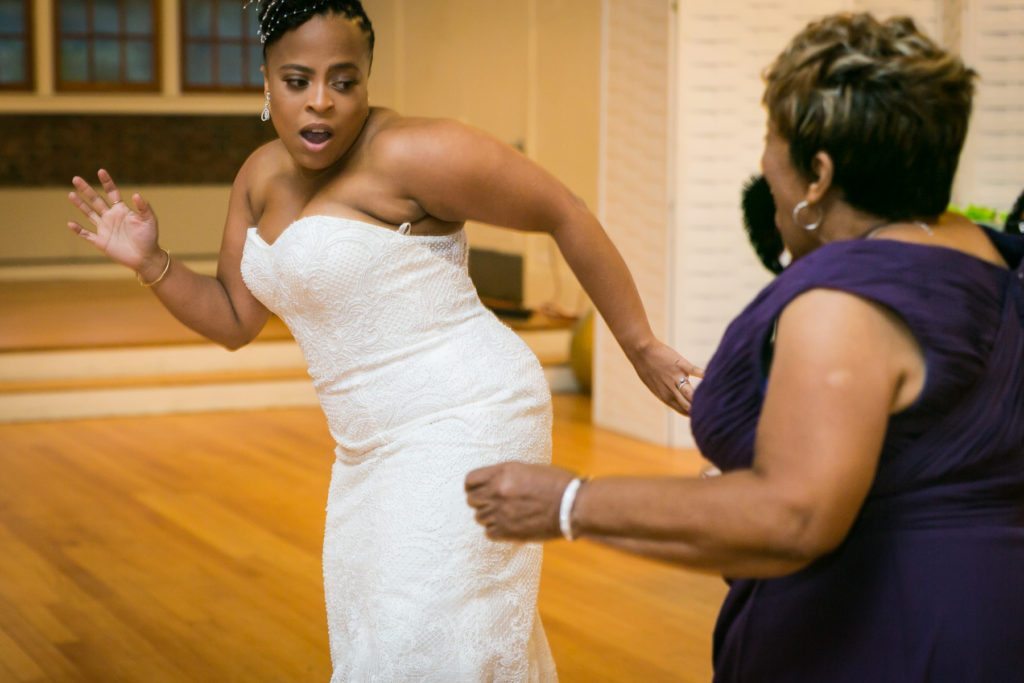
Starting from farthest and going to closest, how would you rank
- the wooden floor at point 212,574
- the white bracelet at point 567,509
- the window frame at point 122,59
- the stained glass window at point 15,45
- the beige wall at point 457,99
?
the window frame at point 122,59 → the stained glass window at point 15,45 → the beige wall at point 457,99 → the wooden floor at point 212,574 → the white bracelet at point 567,509

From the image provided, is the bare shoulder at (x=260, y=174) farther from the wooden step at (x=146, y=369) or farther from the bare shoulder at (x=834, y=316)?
the wooden step at (x=146, y=369)

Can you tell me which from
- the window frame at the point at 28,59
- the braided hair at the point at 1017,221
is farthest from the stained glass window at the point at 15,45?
the braided hair at the point at 1017,221

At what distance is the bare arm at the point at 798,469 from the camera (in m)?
1.39

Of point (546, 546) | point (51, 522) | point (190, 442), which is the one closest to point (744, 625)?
point (546, 546)

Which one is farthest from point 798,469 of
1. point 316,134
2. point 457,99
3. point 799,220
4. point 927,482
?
point 457,99

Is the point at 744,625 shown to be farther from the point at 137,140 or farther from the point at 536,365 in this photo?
the point at 137,140

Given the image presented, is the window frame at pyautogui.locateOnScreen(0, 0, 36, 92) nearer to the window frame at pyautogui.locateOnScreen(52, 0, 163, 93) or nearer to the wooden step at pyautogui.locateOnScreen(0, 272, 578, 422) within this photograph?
the window frame at pyautogui.locateOnScreen(52, 0, 163, 93)

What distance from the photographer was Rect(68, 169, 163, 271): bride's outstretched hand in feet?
8.46

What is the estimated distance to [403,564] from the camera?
2309 millimetres

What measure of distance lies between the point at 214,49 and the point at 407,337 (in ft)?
33.5

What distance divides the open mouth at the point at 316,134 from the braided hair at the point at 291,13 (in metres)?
0.16

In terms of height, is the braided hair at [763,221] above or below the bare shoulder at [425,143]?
below

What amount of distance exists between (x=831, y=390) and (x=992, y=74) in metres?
4.96

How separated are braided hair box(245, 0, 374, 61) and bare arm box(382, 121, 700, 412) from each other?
0.71ft
